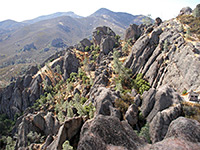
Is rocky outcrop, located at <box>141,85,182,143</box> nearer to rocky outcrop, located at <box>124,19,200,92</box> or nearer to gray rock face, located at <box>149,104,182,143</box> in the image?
gray rock face, located at <box>149,104,182,143</box>

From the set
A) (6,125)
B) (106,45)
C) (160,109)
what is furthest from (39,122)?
(106,45)

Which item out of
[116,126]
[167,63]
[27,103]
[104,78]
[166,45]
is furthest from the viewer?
[27,103]

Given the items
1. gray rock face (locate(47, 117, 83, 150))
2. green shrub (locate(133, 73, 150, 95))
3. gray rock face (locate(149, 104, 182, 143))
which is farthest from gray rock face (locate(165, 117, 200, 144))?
green shrub (locate(133, 73, 150, 95))

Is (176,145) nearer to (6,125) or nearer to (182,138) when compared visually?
(182,138)

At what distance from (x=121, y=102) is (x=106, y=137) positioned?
28.3 meters

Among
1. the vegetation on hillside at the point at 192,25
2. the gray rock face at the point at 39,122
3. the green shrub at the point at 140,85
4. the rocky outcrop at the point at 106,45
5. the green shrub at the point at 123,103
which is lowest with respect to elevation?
the gray rock face at the point at 39,122

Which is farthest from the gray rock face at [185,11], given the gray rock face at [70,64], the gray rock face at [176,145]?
the gray rock face at [176,145]

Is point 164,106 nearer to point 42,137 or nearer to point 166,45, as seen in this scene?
point 166,45

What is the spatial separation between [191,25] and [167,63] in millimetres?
51615

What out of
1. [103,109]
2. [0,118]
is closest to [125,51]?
[103,109]

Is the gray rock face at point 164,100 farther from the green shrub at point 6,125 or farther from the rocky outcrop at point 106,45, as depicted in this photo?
the green shrub at point 6,125

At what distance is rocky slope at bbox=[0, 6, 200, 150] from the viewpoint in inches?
722

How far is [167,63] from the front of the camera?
218 ft

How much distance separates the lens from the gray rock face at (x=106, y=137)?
16.7m
